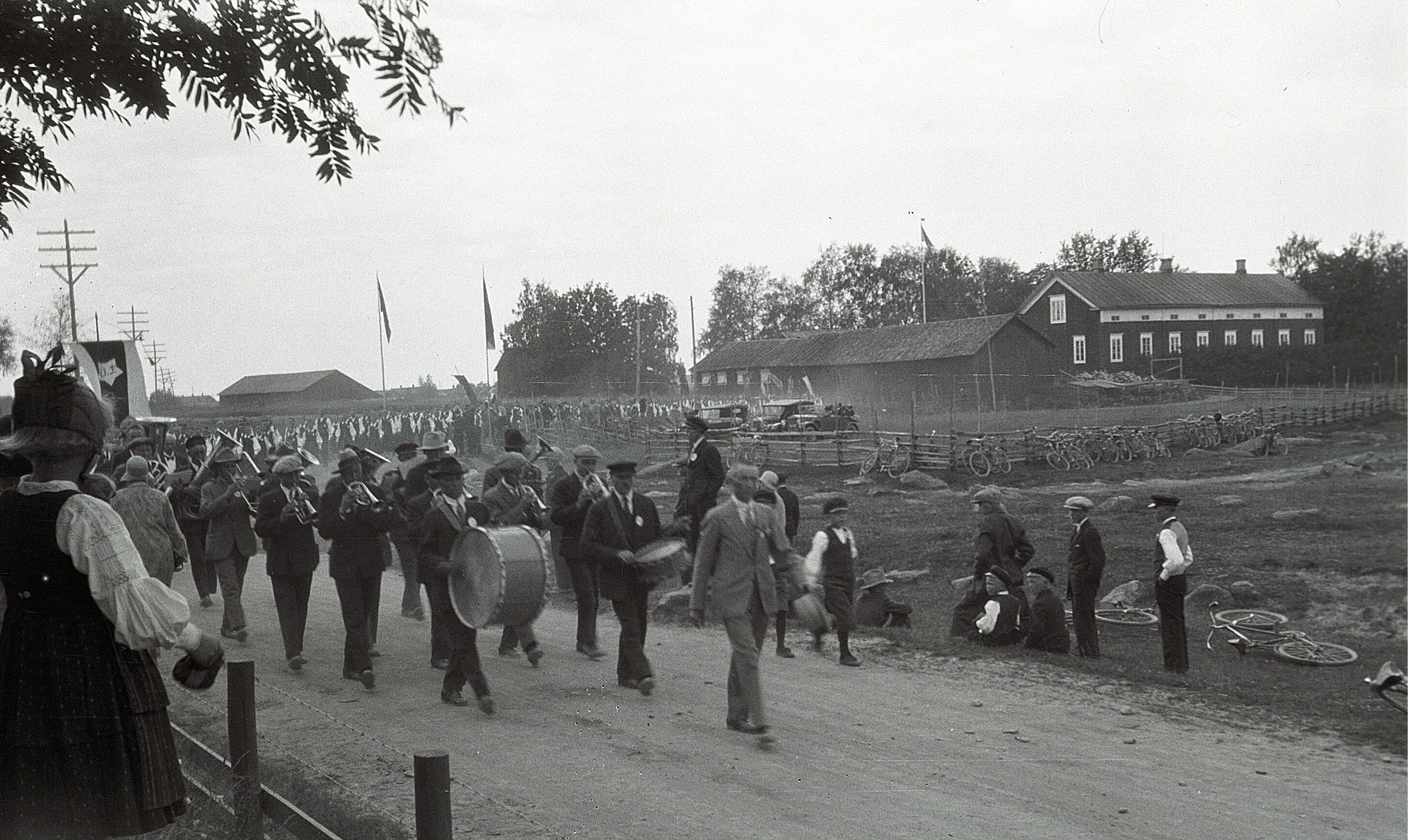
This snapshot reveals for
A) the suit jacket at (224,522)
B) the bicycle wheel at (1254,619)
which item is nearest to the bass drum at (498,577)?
the suit jacket at (224,522)

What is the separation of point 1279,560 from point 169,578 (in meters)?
12.7

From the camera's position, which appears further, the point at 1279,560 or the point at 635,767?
the point at 1279,560

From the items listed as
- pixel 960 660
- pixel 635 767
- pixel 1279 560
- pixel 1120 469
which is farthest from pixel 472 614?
pixel 1120 469

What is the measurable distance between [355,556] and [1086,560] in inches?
257

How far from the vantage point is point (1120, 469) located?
28484 millimetres

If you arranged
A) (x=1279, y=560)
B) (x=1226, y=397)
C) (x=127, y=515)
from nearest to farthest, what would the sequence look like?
(x=127, y=515)
(x=1279, y=560)
(x=1226, y=397)

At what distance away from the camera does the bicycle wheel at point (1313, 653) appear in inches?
410

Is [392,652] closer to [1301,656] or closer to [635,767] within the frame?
[635,767]

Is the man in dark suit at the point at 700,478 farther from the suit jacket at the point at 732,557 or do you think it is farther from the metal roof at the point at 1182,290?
the metal roof at the point at 1182,290

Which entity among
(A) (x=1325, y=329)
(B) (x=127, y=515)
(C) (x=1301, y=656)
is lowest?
(C) (x=1301, y=656)

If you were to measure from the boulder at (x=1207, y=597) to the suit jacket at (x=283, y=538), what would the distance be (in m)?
9.72

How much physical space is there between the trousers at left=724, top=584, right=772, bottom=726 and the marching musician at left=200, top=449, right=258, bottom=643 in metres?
5.37

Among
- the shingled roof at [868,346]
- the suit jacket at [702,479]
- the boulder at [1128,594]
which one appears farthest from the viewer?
the shingled roof at [868,346]

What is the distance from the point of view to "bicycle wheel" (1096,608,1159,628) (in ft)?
41.2
